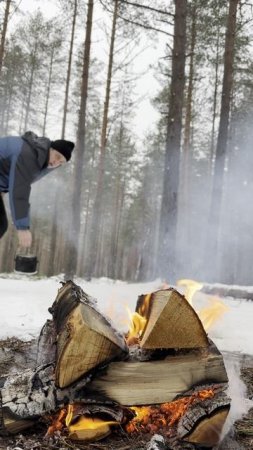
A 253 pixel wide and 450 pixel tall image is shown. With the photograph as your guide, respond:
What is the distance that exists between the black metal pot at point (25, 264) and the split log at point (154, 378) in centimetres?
177

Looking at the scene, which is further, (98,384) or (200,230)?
(200,230)

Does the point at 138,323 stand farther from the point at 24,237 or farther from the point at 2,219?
the point at 2,219

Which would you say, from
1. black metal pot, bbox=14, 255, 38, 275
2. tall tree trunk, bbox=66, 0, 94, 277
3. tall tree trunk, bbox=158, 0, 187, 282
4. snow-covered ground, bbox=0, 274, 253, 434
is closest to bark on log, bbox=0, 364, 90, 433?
snow-covered ground, bbox=0, 274, 253, 434

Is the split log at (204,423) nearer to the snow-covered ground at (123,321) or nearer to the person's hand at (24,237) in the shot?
the snow-covered ground at (123,321)

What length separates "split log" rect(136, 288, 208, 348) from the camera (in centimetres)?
287

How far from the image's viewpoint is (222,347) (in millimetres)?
5160

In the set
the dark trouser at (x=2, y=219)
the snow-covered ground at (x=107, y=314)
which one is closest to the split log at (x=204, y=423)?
the snow-covered ground at (x=107, y=314)

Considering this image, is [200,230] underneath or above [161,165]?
underneath

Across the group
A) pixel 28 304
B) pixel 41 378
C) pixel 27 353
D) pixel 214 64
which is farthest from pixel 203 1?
pixel 41 378

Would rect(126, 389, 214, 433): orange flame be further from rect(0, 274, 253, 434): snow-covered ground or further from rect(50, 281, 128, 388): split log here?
rect(50, 281, 128, 388): split log

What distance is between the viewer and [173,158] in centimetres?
949

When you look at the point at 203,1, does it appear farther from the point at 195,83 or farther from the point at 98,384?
the point at 98,384

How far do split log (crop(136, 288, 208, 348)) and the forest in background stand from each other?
21.3 ft

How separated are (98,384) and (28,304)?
4046mm
